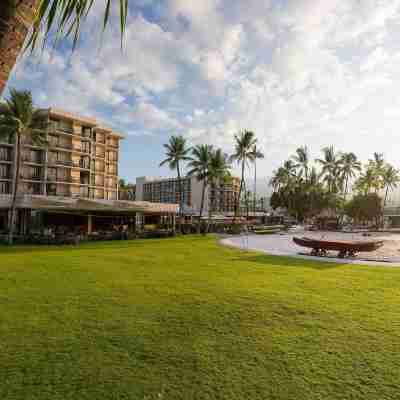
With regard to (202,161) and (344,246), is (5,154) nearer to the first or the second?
(202,161)

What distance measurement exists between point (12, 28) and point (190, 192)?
113m

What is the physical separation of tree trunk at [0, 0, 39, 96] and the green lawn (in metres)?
3.47

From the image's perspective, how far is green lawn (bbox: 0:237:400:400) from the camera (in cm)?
365

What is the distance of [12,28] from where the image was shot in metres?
1.77

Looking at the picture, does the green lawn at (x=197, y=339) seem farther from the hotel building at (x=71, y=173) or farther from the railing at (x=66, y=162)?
the railing at (x=66, y=162)

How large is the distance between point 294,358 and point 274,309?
7.44ft

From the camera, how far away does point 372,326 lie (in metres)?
5.75

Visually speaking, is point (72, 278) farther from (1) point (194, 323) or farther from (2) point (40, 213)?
(2) point (40, 213)

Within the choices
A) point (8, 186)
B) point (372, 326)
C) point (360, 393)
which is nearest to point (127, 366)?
point (360, 393)

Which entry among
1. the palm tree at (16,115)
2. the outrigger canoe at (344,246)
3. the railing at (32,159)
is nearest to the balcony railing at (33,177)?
the railing at (32,159)

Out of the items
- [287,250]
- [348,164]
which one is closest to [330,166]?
[348,164]

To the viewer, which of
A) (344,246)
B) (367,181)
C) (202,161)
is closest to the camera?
(344,246)

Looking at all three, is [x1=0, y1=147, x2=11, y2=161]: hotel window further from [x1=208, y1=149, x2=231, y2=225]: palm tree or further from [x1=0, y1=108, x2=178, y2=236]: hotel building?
[x1=208, y1=149, x2=231, y2=225]: palm tree

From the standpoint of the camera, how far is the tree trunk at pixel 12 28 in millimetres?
1721
